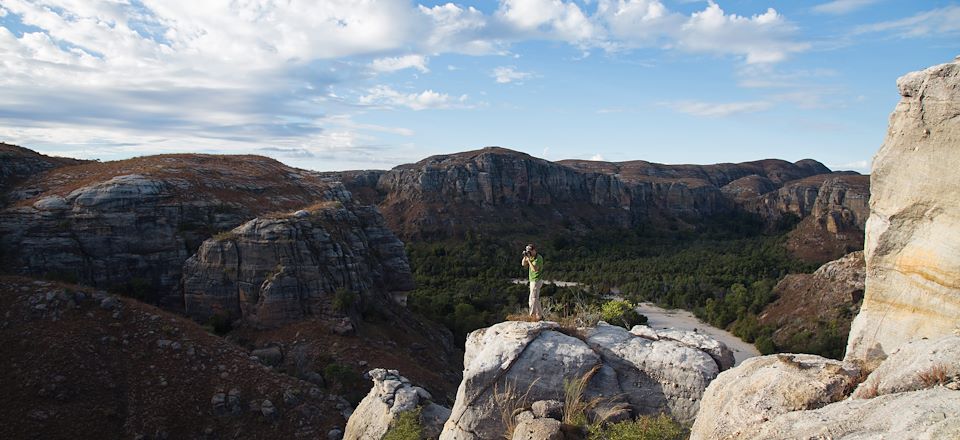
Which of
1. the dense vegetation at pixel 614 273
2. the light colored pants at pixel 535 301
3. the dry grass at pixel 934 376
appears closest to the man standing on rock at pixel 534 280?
the light colored pants at pixel 535 301

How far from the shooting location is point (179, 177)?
32406 millimetres

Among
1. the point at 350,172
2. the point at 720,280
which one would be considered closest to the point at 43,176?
the point at 720,280

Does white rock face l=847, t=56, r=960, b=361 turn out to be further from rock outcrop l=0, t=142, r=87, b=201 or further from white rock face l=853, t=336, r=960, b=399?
rock outcrop l=0, t=142, r=87, b=201

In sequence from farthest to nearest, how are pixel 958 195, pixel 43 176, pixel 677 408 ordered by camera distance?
pixel 43 176, pixel 677 408, pixel 958 195

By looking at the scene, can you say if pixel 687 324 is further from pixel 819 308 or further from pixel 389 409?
pixel 389 409

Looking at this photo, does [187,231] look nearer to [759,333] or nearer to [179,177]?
[179,177]

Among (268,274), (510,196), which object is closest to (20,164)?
(268,274)

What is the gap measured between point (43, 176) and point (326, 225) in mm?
16865

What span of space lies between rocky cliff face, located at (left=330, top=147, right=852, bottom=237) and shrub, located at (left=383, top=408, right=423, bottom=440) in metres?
78.5

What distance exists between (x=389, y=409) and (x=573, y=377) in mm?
5929

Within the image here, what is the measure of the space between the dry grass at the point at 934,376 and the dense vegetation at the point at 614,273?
100 feet

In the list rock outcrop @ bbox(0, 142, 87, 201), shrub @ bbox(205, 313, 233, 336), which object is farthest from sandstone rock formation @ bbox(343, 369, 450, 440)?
rock outcrop @ bbox(0, 142, 87, 201)

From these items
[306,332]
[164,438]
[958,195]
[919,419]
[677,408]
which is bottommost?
[164,438]

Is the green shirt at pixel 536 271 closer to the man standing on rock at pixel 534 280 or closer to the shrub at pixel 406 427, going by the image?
the man standing on rock at pixel 534 280
